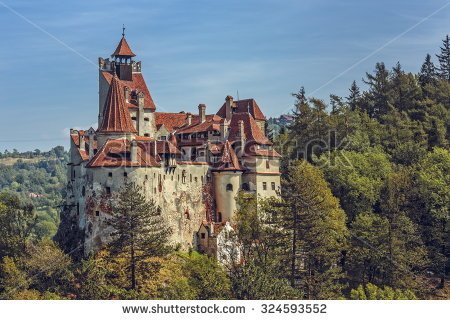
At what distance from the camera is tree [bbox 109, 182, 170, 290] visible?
73938 mm

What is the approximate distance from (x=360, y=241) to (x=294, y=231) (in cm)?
1004

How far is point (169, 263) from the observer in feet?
253

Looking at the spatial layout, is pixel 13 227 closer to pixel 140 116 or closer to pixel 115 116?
pixel 115 116

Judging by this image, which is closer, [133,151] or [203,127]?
[133,151]

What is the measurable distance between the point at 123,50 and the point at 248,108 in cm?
1594

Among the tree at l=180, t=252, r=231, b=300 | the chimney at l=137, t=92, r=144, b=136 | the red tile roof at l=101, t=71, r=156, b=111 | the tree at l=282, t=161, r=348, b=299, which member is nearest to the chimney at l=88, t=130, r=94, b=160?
the chimney at l=137, t=92, r=144, b=136

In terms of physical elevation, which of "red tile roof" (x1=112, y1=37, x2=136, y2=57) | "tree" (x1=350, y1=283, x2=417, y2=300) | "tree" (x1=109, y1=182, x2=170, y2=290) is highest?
"red tile roof" (x1=112, y1=37, x2=136, y2=57)

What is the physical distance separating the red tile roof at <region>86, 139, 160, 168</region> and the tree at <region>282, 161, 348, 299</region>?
13.9 metres

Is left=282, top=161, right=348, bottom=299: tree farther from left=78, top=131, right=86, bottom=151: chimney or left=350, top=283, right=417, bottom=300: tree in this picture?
left=78, top=131, right=86, bottom=151: chimney

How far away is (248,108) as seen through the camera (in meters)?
97.1

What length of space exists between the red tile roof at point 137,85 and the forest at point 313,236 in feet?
52.7
